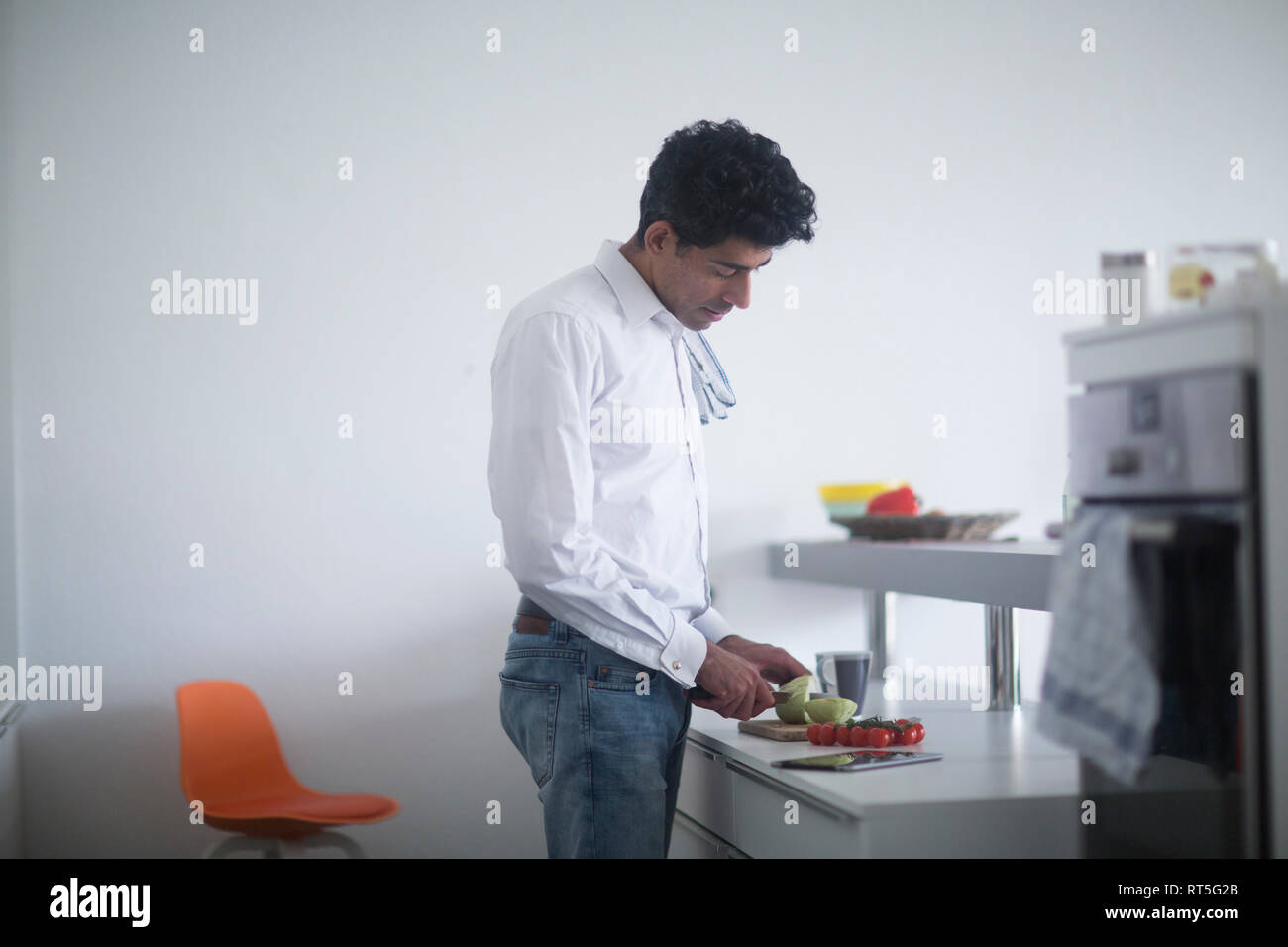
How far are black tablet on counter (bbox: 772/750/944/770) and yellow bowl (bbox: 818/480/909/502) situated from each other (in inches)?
36.2

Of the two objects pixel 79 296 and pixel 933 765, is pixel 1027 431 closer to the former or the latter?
pixel 933 765

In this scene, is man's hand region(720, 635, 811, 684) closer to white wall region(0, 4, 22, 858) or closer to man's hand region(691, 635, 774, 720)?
man's hand region(691, 635, 774, 720)

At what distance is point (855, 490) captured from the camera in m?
2.01

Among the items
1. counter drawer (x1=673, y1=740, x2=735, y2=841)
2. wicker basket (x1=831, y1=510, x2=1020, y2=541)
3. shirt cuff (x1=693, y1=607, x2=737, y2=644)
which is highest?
wicker basket (x1=831, y1=510, x2=1020, y2=541)

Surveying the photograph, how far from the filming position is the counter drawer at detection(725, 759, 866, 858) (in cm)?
93

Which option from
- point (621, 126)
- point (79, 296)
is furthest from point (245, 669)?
point (621, 126)

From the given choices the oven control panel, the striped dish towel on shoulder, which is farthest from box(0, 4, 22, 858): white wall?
the oven control panel

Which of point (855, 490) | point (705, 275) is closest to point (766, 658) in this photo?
point (705, 275)

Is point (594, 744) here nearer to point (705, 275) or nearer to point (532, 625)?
point (532, 625)

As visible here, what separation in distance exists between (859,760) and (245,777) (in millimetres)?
1171

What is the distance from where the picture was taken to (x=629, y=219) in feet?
6.81

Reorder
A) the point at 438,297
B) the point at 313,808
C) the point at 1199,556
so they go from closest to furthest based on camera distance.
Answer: the point at 1199,556 → the point at 313,808 → the point at 438,297

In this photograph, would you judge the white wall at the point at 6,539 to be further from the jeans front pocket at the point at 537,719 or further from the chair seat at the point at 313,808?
the jeans front pocket at the point at 537,719
